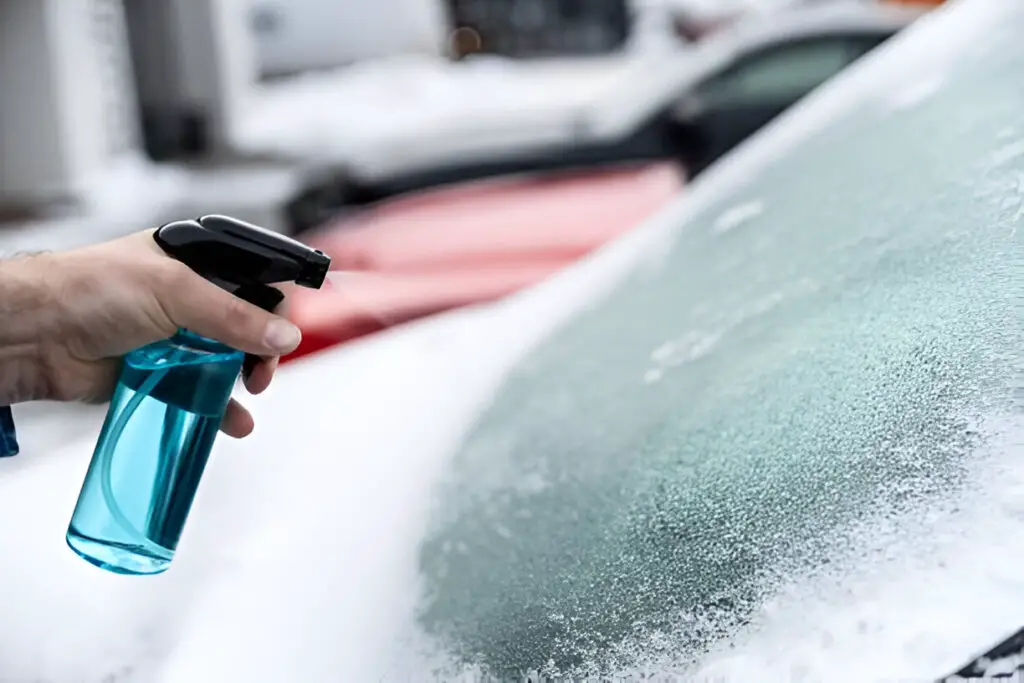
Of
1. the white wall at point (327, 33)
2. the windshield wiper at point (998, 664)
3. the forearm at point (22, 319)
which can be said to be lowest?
the white wall at point (327, 33)

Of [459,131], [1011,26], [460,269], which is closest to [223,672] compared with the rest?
[1011,26]

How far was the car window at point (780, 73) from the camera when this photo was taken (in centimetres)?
443

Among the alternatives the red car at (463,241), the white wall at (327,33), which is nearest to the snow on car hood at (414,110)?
the white wall at (327,33)

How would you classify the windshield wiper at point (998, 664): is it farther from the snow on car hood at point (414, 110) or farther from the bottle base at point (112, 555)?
the snow on car hood at point (414, 110)

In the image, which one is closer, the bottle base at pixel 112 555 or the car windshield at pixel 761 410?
the car windshield at pixel 761 410

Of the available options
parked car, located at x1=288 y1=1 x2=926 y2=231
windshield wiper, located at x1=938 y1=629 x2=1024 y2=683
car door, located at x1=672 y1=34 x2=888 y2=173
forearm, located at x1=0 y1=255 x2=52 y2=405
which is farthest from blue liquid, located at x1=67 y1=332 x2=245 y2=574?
car door, located at x1=672 y1=34 x2=888 y2=173

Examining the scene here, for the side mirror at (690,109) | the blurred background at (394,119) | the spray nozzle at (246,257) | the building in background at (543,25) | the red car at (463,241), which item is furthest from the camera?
the building in background at (543,25)

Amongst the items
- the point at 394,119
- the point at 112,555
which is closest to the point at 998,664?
the point at 112,555

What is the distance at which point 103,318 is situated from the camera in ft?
3.23

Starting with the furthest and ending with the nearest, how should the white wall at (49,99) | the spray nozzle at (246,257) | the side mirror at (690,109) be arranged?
the white wall at (49,99) < the side mirror at (690,109) < the spray nozzle at (246,257)

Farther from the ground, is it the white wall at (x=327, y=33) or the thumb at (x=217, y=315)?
the thumb at (x=217, y=315)

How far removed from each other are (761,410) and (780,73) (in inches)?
150

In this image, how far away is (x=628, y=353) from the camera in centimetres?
121

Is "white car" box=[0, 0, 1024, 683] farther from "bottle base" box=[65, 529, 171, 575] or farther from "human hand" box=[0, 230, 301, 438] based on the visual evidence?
"human hand" box=[0, 230, 301, 438]
